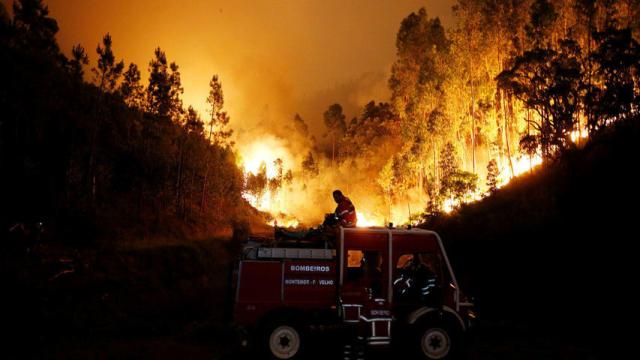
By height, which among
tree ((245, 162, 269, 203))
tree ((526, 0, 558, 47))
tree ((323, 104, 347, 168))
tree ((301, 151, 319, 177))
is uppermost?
tree ((323, 104, 347, 168))

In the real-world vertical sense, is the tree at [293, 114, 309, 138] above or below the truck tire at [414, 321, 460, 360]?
above

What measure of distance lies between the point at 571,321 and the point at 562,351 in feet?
10.0

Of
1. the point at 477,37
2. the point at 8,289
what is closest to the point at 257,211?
the point at 477,37

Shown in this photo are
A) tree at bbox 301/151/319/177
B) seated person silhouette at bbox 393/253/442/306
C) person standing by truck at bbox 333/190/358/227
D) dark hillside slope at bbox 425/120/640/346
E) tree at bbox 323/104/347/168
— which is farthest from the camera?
tree at bbox 323/104/347/168

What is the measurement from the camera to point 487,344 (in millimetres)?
10523

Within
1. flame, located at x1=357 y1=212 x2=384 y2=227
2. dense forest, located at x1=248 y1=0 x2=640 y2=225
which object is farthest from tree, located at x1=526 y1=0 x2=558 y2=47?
flame, located at x1=357 y1=212 x2=384 y2=227

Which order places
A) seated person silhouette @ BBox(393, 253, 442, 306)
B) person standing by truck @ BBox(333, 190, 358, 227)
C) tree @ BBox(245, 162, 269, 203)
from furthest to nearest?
tree @ BBox(245, 162, 269, 203) → person standing by truck @ BBox(333, 190, 358, 227) → seated person silhouette @ BBox(393, 253, 442, 306)

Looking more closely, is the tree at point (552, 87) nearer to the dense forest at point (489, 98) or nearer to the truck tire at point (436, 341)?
the dense forest at point (489, 98)

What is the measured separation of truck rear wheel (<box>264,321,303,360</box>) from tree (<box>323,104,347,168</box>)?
7540 cm

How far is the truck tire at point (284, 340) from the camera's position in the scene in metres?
8.42

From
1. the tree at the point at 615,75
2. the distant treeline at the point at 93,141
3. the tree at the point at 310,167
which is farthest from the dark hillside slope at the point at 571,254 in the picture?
the tree at the point at 310,167

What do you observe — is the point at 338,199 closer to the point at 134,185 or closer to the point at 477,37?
the point at 477,37

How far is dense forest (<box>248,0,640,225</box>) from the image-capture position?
2178 centimetres

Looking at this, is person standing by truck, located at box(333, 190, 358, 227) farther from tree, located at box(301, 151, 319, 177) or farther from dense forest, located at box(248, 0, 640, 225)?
tree, located at box(301, 151, 319, 177)
